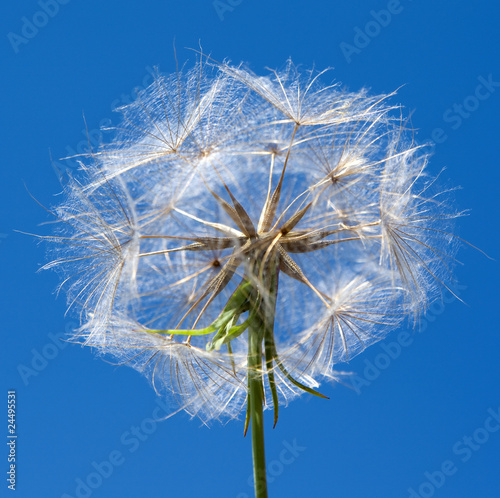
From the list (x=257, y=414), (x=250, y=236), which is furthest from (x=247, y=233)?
(x=257, y=414)

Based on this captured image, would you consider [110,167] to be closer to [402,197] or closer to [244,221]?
[244,221]

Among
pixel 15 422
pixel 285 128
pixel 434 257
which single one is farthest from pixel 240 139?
pixel 15 422

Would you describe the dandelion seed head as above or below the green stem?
above

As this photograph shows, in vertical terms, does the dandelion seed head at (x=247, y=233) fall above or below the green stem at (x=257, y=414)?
above

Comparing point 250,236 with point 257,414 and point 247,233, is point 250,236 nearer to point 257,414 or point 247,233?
point 247,233
